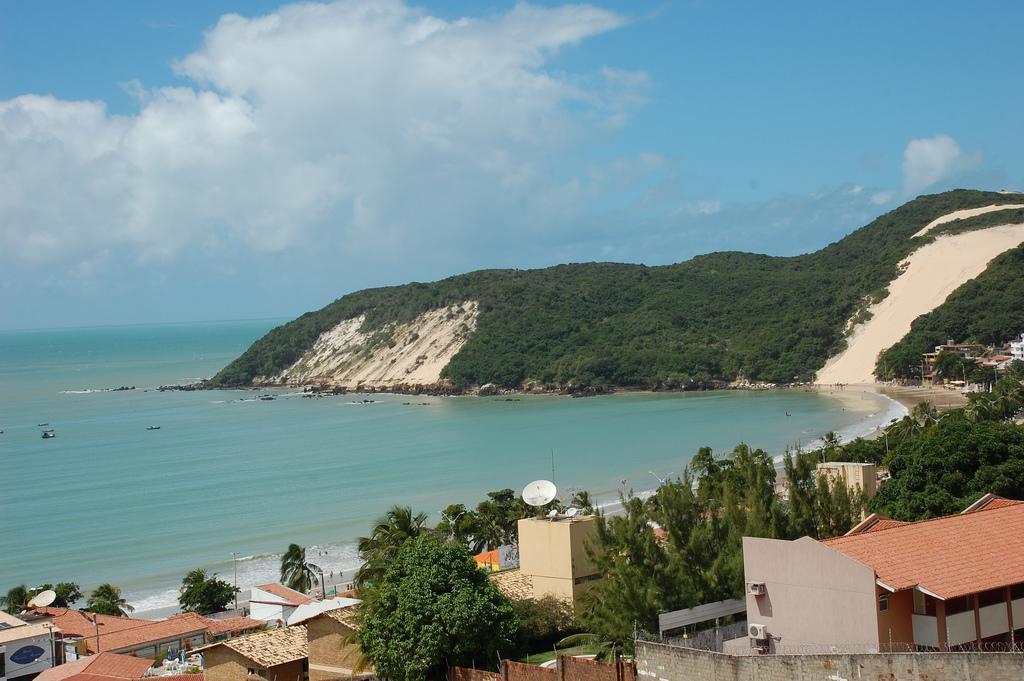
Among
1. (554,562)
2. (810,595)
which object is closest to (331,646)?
(554,562)

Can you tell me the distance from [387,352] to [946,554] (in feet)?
405

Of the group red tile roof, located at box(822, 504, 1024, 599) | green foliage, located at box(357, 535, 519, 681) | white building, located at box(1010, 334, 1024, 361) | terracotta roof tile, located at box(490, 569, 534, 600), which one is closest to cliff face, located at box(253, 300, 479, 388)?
white building, located at box(1010, 334, 1024, 361)

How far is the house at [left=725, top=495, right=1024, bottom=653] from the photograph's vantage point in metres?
14.3

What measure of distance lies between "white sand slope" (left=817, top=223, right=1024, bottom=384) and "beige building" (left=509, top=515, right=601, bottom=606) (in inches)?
3384

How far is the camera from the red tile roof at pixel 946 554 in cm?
1436

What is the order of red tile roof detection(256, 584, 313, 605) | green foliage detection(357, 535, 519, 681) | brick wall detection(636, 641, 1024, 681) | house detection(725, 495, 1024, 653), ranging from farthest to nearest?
1. red tile roof detection(256, 584, 313, 605)
2. green foliage detection(357, 535, 519, 681)
3. house detection(725, 495, 1024, 653)
4. brick wall detection(636, 641, 1024, 681)

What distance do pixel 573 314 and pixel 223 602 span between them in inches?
4081

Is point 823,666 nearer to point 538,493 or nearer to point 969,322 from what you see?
point 538,493

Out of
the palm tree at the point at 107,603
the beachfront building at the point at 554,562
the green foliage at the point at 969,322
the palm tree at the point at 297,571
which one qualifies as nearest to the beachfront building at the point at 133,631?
the palm tree at the point at 107,603

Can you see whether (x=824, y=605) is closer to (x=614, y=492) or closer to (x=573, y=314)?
(x=614, y=492)

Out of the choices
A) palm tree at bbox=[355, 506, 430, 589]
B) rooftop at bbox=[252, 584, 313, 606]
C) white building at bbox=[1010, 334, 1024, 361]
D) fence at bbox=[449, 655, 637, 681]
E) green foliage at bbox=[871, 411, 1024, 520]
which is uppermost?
white building at bbox=[1010, 334, 1024, 361]

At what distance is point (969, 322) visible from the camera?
9962cm

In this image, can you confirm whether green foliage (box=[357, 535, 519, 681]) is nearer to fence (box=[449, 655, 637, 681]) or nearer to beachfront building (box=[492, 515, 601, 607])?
fence (box=[449, 655, 637, 681])

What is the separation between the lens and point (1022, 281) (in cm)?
10075
